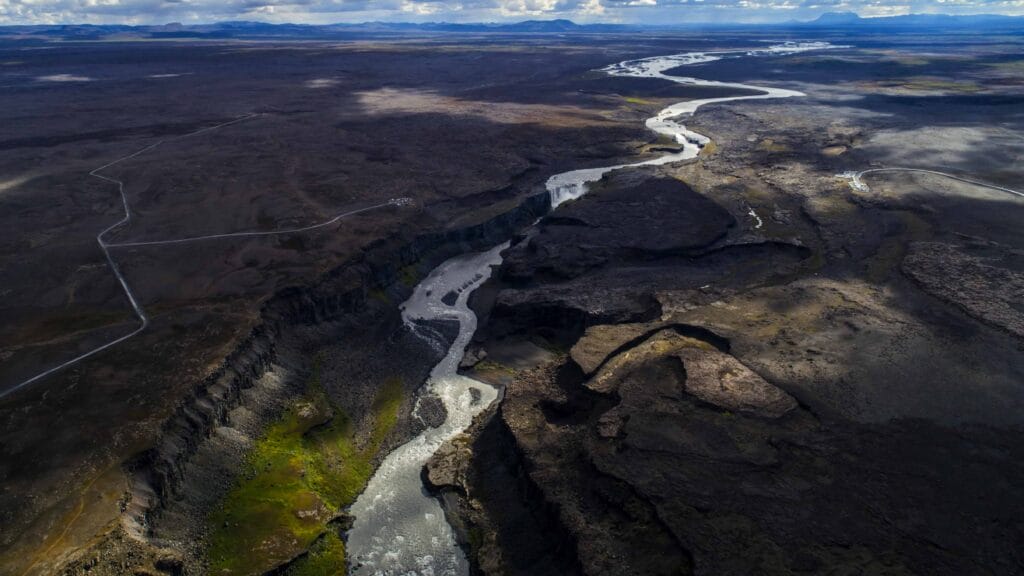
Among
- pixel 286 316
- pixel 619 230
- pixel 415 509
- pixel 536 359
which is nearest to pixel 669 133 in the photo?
pixel 619 230

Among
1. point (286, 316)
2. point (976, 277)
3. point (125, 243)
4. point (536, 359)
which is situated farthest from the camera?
point (125, 243)

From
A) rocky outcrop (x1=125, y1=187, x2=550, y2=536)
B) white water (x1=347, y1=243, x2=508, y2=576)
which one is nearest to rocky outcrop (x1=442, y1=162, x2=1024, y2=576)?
white water (x1=347, y1=243, x2=508, y2=576)

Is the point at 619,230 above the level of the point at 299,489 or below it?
above

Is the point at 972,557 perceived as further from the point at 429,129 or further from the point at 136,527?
the point at 429,129

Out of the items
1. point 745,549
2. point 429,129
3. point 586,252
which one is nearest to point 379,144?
point 429,129

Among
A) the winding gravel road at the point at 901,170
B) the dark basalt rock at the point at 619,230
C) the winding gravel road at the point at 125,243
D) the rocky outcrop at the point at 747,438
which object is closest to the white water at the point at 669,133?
the dark basalt rock at the point at 619,230

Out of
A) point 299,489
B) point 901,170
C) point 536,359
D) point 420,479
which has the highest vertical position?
point 901,170

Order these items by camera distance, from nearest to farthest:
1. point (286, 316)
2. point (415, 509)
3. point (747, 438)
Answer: point (747, 438)
point (415, 509)
point (286, 316)

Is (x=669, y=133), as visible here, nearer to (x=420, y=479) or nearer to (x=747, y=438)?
(x=747, y=438)

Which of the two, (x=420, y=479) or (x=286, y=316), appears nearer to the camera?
(x=420, y=479)
